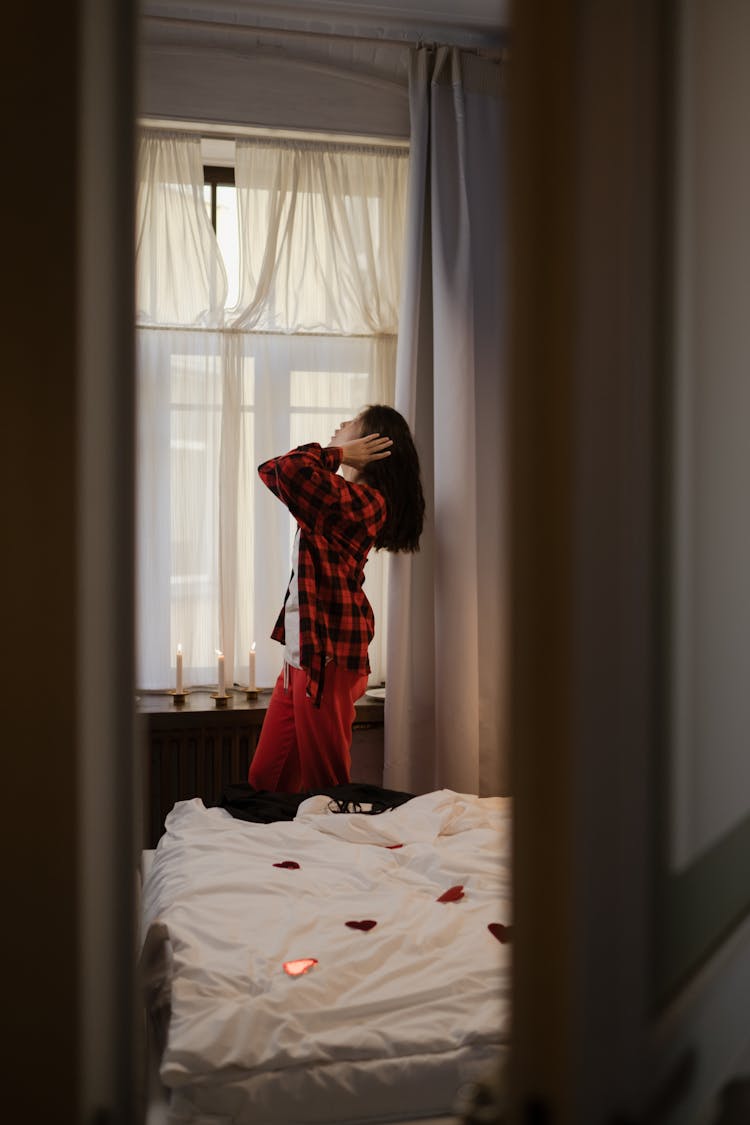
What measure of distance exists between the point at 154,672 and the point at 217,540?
1.73 feet

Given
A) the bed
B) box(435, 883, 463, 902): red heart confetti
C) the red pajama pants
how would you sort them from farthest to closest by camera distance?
1. the red pajama pants
2. box(435, 883, 463, 902): red heart confetti
3. the bed

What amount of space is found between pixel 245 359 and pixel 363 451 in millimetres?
702

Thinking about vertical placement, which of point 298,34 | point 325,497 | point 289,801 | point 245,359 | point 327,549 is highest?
point 298,34

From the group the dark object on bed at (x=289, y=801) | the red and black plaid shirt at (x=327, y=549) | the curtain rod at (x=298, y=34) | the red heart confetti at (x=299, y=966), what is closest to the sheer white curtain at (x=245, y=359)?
the curtain rod at (x=298, y=34)

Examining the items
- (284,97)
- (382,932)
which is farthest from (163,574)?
(382,932)

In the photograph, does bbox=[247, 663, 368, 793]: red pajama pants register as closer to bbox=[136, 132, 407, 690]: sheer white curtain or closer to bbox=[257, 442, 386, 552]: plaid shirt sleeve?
bbox=[257, 442, 386, 552]: plaid shirt sleeve

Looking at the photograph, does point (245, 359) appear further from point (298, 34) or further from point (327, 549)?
point (298, 34)

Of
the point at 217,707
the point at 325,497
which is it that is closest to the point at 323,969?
the point at 325,497

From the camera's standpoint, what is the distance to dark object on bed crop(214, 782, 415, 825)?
2447 mm

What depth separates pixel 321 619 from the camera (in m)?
3.24

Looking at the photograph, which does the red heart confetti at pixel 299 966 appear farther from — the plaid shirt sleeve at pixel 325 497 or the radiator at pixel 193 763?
the radiator at pixel 193 763

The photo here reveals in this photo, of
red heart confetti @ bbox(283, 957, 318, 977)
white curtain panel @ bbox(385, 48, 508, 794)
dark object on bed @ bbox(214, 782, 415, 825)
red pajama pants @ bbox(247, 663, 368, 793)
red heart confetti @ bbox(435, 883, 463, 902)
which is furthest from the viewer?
white curtain panel @ bbox(385, 48, 508, 794)

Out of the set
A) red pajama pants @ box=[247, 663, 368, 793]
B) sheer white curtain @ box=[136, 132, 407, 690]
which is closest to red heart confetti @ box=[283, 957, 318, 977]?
red pajama pants @ box=[247, 663, 368, 793]

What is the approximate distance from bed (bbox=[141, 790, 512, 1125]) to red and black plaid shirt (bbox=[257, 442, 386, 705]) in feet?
3.28
